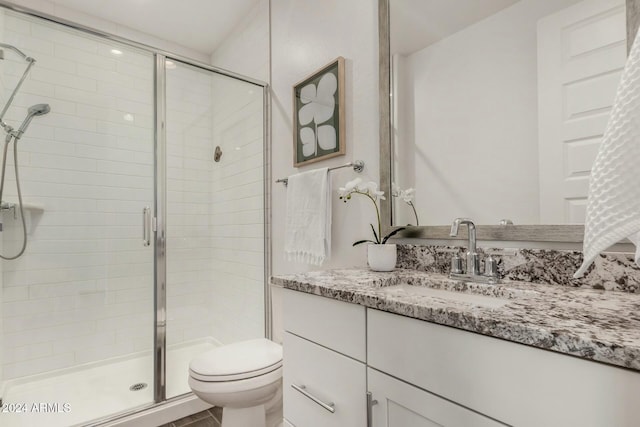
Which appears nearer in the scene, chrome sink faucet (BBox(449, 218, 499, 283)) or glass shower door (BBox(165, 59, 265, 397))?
chrome sink faucet (BBox(449, 218, 499, 283))

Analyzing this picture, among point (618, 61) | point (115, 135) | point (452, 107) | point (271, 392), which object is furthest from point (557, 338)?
point (115, 135)

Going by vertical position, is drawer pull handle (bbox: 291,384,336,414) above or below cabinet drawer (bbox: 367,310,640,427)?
below

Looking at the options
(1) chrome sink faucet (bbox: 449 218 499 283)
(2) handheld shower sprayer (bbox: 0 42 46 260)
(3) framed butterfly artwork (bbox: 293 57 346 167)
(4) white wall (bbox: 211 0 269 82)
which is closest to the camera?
(1) chrome sink faucet (bbox: 449 218 499 283)

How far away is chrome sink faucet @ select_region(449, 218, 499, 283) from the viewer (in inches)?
39.1

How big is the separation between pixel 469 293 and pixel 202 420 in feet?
5.30

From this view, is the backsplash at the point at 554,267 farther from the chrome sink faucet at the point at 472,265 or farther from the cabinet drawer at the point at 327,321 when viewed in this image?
the cabinet drawer at the point at 327,321

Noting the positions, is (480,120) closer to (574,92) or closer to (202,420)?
(574,92)

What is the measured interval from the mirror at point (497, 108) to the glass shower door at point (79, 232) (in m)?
1.43

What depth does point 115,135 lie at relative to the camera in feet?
6.89

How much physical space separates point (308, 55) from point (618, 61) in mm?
1372

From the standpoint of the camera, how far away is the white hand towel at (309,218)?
1537mm

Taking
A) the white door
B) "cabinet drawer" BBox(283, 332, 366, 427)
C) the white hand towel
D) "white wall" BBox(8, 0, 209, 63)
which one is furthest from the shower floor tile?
"white wall" BBox(8, 0, 209, 63)

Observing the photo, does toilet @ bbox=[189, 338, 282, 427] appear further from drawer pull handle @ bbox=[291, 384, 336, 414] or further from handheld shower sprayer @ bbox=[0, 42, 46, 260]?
handheld shower sprayer @ bbox=[0, 42, 46, 260]

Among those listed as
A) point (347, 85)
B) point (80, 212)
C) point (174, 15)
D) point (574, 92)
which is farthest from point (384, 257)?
point (174, 15)
